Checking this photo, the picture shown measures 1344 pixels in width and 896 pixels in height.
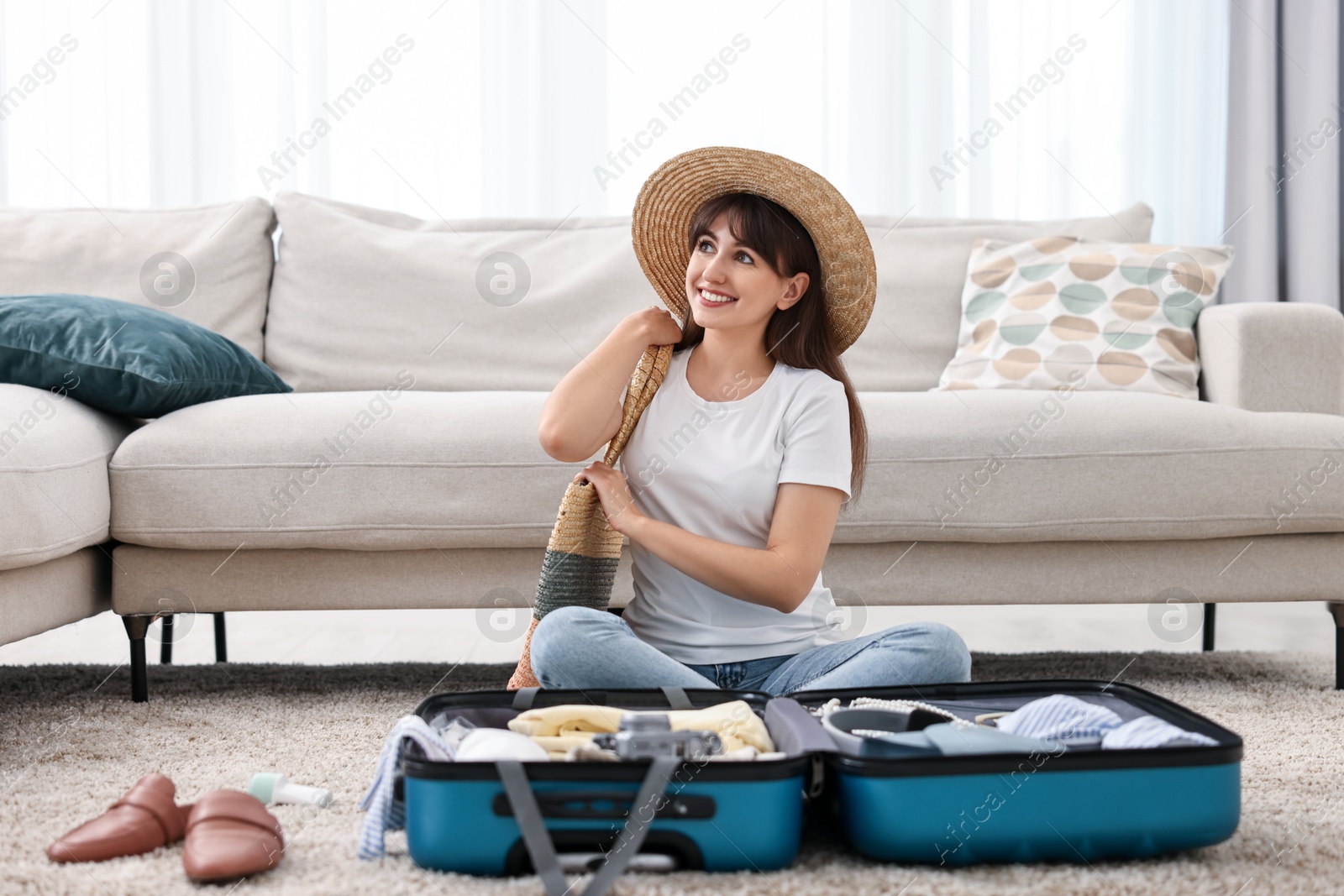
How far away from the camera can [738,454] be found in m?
1.28

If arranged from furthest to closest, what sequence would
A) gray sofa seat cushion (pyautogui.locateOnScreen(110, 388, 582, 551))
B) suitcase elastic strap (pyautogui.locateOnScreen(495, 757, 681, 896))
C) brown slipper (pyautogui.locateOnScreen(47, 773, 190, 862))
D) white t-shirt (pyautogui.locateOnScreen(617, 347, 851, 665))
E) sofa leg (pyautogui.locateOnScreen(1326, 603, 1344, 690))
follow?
1. sofa leg (pyautogui.locateOnScreen(1326, 603, 1344, 690))
2. gray sofa seat cushion (pyautogui.locateOnScreen(110, 388, 582, 551))
3. white t-shirt (pyautogui.locateOnScreen(617, 347, 851, 665))
4. brown slipper (pyautogui.locateOnScreen(47, 773, 190, 862))
5. suitcase elastic strap (pyautogui.locateOnScreen(495, 757, 681, 896))

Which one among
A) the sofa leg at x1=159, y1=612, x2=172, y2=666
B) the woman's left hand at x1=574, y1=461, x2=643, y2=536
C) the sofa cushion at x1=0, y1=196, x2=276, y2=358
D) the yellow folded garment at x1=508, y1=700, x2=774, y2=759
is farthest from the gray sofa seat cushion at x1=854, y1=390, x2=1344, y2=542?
the sofa cushion at x1=0, y1=196, x2=276, y2=358

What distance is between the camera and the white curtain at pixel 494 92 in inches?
122

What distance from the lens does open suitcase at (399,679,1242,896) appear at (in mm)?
860

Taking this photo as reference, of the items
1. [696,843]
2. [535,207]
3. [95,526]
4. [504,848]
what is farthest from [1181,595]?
[535,207]

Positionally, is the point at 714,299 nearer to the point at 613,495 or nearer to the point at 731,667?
the point at 613,495

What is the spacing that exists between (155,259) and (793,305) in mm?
1435

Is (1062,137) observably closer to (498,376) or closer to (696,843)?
(498,376)

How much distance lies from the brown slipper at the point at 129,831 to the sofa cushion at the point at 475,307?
122 centimetres

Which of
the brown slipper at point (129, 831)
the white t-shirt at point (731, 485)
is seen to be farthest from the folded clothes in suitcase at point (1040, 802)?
the brown slipper at point (129, 831)

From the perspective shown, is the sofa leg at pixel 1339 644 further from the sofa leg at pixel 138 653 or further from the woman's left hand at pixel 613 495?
the sofa leg at pixel 138 653

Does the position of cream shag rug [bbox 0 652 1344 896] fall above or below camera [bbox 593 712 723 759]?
below

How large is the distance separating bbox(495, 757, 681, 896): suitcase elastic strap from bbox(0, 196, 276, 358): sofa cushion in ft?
5.12

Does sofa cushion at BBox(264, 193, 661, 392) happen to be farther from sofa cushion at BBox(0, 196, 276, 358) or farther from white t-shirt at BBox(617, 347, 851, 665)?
white t-shirt at BBox(617, 347, 851, 665)
